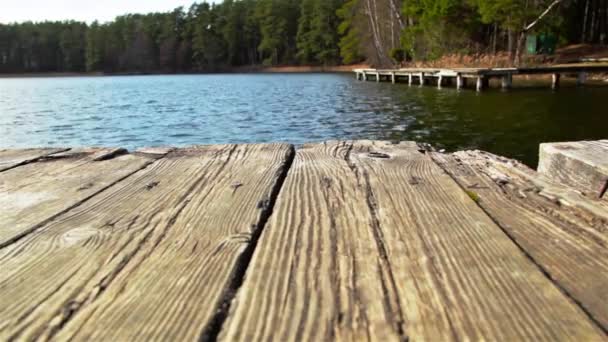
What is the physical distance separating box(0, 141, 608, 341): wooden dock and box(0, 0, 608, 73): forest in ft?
104

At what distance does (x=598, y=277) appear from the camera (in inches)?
41.8

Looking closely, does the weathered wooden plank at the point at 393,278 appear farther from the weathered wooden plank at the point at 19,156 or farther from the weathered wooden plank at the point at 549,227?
the weathered wooden plank at the point at 19,156

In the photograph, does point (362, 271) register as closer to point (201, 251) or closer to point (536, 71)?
point (201, 251)

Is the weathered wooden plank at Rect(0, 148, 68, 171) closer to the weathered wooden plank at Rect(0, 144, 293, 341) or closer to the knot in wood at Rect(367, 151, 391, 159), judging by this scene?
the weathered wooden plank at Rect(0, 144, 293, 341)

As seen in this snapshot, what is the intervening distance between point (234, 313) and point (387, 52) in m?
51.7

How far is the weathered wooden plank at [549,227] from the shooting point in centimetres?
104

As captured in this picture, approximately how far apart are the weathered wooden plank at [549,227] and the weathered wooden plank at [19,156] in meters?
2.16

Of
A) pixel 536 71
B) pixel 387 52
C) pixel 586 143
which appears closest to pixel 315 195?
pixel 586 143

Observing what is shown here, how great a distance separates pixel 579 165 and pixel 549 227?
0.60 meters

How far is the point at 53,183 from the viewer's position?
201 centimetres

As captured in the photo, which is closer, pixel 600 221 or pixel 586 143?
pixel 600 221

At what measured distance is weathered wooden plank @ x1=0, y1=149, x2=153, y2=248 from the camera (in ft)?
5.10

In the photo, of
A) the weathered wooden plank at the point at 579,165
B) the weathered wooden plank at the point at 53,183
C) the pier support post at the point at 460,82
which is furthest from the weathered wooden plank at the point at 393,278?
the pier support post at the point at 460,82

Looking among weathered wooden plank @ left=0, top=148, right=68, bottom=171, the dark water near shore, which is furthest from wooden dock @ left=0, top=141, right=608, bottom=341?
the dark water near shore
